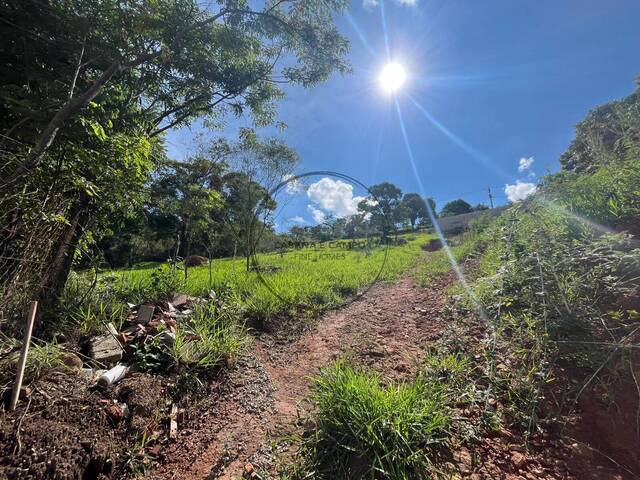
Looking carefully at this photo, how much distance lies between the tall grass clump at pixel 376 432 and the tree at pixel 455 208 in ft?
164

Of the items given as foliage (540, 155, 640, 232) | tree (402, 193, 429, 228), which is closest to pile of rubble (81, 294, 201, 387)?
foliage (540, 155, 640, 232)

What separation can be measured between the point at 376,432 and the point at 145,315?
2.46 metres

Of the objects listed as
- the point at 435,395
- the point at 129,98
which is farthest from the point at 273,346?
the point at 129,98

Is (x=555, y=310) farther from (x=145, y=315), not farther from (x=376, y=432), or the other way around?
(x=145, y=315)

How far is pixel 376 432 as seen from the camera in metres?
1.42

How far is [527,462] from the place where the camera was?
51.7 inches

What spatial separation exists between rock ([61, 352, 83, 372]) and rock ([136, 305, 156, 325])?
2.26ft

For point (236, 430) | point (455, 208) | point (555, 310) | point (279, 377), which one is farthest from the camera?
point (455, 208)

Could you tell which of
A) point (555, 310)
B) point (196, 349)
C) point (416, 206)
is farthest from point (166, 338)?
point (416, 206)

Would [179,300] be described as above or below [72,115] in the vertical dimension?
below

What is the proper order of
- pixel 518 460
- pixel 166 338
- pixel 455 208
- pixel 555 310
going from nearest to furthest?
pixel 518 460, pixel 555 310, pixel 166 338, pixel 455 208

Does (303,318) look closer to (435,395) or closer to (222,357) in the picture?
(222,357)

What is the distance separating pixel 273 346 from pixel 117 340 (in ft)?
4.94

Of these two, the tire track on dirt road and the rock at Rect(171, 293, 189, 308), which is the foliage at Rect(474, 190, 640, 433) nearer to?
the tire track on dirt road
